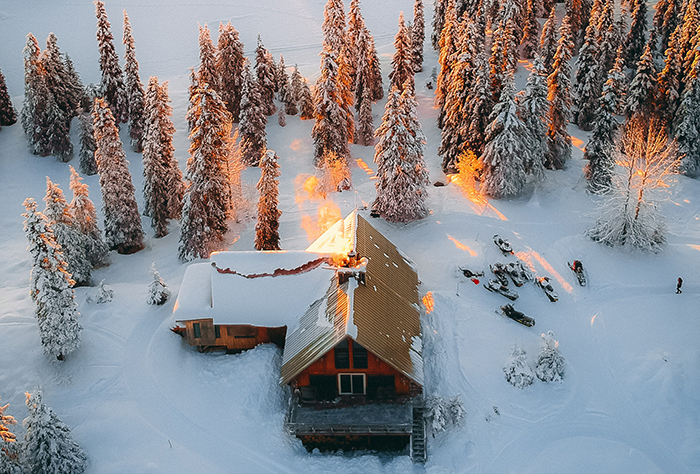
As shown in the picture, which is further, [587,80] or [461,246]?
[587,80]

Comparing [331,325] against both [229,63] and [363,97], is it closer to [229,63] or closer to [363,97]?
[363,97]

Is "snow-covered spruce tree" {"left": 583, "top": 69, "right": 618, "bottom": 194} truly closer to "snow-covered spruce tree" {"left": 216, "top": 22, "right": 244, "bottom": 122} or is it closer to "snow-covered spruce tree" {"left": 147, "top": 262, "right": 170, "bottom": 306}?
"snow-covered spruce tree" {"left": 147, "top": 262, "right": 170, "bottom": 306}

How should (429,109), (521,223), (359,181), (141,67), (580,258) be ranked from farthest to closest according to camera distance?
(141,67)
(429,109)
(359,181)
(521,223)
(580,258)

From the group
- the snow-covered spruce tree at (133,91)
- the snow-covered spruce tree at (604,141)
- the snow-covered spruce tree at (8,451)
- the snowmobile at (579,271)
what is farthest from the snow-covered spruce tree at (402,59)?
the snow-covered spruce tree at (8,451)

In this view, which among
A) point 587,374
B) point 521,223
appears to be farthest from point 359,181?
point 587,374

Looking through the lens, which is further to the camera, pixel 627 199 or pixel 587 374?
pixel 627 199

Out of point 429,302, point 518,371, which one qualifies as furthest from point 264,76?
point 518,371

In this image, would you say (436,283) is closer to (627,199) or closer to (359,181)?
(627,199)
